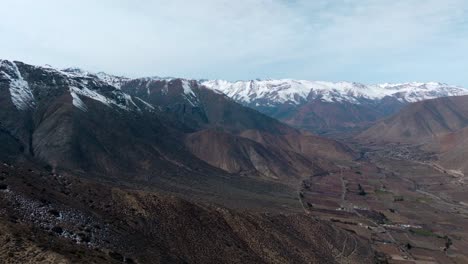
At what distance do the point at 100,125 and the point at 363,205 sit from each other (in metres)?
96.8

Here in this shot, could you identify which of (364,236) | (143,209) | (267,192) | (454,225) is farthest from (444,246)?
(143,209)

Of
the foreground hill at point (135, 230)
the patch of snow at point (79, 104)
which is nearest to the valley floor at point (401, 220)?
the foreground hill at point (135, 230)

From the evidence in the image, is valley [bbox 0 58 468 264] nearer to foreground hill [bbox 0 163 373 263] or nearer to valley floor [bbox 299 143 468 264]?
foreground hill [bbox 0 163 373 263]

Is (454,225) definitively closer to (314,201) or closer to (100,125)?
(314,201)

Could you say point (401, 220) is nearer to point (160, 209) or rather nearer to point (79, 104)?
point (160, 209)

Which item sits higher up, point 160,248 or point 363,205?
point 160,248

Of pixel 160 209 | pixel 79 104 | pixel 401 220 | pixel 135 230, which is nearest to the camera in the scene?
pixel 135 230

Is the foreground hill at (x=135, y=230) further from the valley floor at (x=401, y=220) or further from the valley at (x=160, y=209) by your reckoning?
the valley floor at (x=401, y=220)

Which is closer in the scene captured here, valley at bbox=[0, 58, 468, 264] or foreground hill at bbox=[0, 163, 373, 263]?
foreground hill at bbox=[0, 163, 373, 263]

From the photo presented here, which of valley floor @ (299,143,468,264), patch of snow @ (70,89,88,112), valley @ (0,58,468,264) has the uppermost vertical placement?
patch of snow @ (70,89,88,112)

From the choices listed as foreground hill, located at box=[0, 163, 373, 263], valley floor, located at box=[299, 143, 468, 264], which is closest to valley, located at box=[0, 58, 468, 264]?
foreground hill, located at box=[0, 163, 373, 263]

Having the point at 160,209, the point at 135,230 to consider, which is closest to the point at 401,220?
the point at 160,209

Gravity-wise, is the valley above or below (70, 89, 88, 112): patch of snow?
below

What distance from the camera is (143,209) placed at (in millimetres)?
80375
